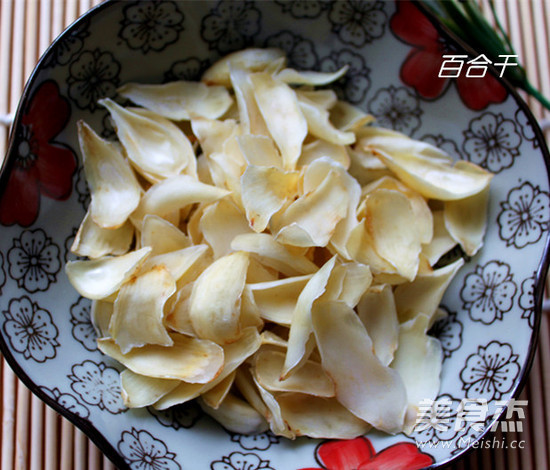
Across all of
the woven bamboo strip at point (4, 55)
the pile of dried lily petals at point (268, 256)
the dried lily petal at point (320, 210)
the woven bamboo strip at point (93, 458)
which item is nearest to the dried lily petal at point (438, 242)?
the pile of dried lily petals at point (268, 256)

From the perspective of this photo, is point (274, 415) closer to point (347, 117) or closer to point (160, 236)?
point (160, 236)

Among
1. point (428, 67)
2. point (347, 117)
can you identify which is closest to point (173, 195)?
point (347, 117)

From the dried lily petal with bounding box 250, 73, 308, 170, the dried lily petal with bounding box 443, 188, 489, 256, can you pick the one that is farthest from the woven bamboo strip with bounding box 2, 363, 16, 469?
the dried lily petal with bounding box 443, 188, 489, 256

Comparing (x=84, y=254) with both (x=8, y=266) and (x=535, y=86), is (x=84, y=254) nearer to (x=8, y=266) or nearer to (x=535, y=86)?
(x=8, y=266)

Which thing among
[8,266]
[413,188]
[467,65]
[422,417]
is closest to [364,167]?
[413,188]

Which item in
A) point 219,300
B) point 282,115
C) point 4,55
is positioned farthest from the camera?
point 4,55

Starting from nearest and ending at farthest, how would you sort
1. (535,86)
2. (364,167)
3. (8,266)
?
(8,266)
(364,167)
(535,86)
